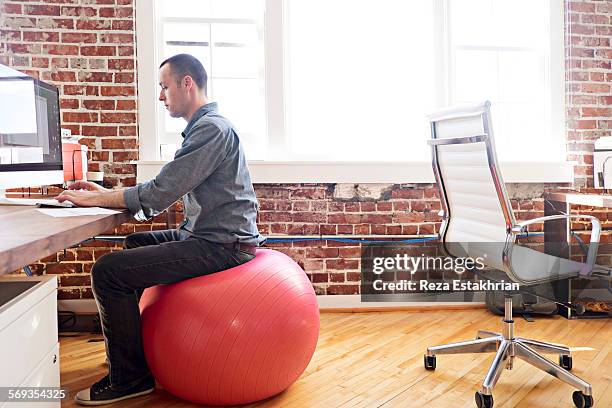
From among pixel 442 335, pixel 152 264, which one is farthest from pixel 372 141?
pixel 152 264

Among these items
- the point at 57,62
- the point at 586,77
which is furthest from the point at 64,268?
the point at 586,77

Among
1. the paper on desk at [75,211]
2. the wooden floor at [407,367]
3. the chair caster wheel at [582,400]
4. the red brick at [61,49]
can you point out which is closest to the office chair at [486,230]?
the chair caster wheel at [582,400]

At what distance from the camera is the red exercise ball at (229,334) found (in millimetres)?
1900

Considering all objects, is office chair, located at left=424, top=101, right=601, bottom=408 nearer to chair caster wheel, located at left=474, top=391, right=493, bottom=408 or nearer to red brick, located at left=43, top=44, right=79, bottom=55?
chair caster wheel, located at left=474, top=391, right=493, bottom=408

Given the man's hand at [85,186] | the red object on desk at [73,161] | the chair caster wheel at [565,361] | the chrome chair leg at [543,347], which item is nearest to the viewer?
the man's hand at [85,186]

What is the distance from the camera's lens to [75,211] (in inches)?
71.2

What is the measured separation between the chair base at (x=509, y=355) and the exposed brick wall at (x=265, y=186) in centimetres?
113

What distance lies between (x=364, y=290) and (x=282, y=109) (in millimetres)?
1265

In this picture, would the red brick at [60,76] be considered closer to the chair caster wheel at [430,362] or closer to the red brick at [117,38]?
the red brick at [117,38]

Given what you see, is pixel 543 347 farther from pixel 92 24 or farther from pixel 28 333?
pixel 92 24

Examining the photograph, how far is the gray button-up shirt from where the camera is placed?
1985mm

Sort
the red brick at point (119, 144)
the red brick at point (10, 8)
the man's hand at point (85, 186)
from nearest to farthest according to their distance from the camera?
1. the man's hand at point (85, 186)
2. the red brick at point (10, 8)
3. the red brick at point (119, 144)

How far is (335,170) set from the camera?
10.9 feet

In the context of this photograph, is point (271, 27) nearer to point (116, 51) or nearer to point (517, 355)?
point (116, 51)
